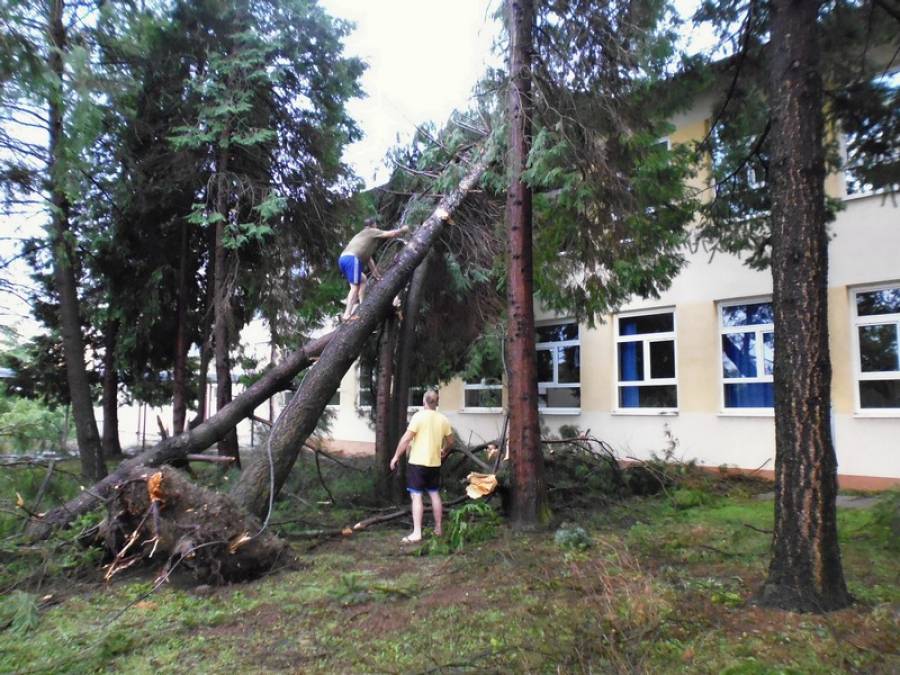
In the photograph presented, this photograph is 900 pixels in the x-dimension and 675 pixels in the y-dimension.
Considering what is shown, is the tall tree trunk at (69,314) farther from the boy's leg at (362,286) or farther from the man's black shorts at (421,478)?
the man's black shorts at (421,478)

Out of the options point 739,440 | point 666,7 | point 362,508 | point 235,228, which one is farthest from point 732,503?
A: point 235,228

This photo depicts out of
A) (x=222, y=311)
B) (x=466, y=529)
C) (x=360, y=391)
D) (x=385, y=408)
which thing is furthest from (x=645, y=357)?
(x=360, y=391)

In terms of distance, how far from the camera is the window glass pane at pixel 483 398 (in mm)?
15250

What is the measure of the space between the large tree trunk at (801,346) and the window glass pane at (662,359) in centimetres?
800

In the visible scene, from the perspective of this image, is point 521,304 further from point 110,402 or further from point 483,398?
point 110,402

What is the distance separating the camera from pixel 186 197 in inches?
426

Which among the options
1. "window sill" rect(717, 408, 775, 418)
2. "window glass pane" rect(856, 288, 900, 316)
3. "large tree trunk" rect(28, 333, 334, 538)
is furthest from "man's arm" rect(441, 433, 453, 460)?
"window glass pane" rect(856, 288, 900, 316)

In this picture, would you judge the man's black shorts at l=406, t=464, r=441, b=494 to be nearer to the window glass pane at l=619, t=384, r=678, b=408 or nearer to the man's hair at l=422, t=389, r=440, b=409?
the man's hair at l=422, t=389, r=440, b=409

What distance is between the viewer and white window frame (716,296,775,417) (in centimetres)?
1079

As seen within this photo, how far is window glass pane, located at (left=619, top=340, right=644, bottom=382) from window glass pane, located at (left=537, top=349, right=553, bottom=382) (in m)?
1.94

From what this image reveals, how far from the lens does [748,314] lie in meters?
11.2

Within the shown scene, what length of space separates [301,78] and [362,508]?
23.1ft

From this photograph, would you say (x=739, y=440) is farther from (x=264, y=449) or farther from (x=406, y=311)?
(x=264, y=449)

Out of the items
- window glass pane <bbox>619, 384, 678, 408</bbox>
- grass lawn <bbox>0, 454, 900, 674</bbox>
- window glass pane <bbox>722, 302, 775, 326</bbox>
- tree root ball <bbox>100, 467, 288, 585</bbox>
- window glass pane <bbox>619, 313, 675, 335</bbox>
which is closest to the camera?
grass lawn <bbox>0, 454, 900, 674</bbox>
